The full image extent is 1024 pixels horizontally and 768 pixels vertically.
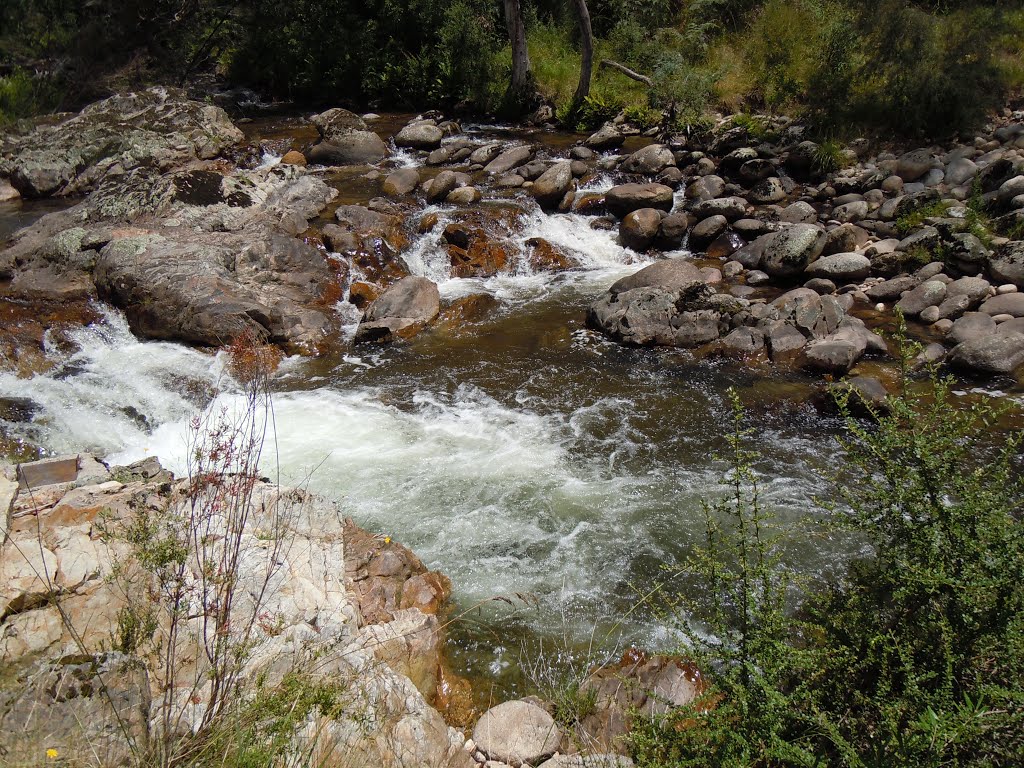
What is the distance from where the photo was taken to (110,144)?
1295cm

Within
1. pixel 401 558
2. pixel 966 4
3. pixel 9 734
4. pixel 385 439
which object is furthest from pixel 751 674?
pixel 966 4

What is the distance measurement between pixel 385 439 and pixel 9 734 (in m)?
4.36

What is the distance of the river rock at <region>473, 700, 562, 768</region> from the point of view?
3.48 metres

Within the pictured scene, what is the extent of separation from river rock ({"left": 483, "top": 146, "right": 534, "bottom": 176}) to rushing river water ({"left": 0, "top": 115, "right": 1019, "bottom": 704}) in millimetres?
4870

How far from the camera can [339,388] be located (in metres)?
7.63

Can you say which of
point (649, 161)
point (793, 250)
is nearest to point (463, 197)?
point (649, 161)

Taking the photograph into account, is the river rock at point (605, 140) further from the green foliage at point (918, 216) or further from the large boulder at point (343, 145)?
the green foliage at point (918, 216)

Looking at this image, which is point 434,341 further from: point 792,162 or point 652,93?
point 652,93

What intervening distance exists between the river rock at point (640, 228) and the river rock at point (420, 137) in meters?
5.70

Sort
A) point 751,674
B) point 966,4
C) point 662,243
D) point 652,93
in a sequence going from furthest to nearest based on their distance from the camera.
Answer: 1. point 652,93
2. point 966,4
3. point 662,243
4. point 751,674

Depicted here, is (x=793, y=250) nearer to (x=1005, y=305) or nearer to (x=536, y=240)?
(x=1005, y=305)

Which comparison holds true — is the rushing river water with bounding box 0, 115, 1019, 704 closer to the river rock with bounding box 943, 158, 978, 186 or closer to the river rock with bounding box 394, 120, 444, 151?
the river rock with bounding box 943, 158, 978, 186

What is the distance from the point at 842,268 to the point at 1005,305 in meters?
2.01

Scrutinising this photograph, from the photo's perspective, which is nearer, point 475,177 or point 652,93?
point 475,177
